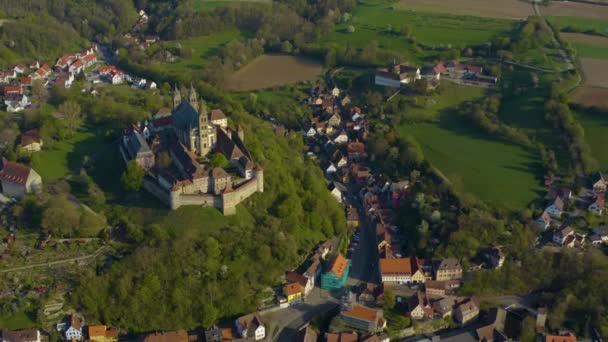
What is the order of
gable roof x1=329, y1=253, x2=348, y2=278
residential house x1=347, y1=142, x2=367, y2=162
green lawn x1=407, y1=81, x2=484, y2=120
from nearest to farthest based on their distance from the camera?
gable roof x1=329, y1=253, x2=348, y2=278 < residential house x1=347, y1=142, x2=367, y2=162 < green lawn x1=407, y1=81, x2=484, y2=120

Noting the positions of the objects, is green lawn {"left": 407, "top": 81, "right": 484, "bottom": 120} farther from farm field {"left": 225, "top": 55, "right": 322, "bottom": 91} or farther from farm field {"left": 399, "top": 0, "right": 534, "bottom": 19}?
farm field {"left": 399, "top": 0, "right": 534, "bottom": 19}

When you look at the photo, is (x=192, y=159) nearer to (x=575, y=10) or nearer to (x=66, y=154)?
(x=66, y=154)

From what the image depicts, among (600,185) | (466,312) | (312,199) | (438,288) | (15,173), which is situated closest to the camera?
(466,312)

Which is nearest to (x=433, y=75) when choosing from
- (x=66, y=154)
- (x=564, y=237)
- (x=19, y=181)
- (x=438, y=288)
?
(x=564, y=237)

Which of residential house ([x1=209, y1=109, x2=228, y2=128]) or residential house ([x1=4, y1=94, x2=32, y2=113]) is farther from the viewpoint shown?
residential house ([x1=4, y1=94, x2=32, y2=113])

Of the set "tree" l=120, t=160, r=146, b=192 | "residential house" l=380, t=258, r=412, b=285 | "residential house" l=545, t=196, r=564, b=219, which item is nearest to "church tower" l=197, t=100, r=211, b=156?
"tree" l=120, t=160, r=146, b=192

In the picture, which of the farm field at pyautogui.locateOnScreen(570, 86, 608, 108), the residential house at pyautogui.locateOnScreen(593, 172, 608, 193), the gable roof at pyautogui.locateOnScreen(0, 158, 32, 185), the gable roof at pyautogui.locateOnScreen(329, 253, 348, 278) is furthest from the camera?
the farm field at pyautogui.locateOnScreen(570, 86, 608, 108)

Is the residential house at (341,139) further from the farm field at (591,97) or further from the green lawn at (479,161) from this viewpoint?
the farm field at (591,97)

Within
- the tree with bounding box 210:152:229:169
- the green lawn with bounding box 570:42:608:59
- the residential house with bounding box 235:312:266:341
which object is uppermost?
the green lawn with bounding box 570:42:608:59
